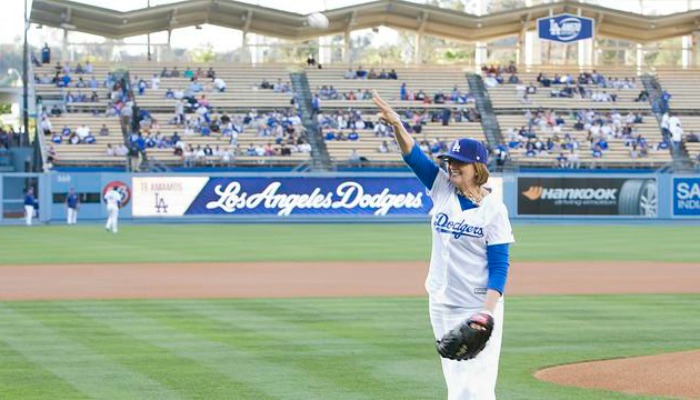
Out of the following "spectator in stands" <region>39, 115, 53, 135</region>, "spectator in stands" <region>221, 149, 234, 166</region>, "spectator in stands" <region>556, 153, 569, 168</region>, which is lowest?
"spectator in stands" <region>556, 153, 569, 168</region>

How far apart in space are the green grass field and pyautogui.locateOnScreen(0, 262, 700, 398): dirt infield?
135 cm

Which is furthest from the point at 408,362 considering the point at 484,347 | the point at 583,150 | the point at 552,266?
the point at 583,150

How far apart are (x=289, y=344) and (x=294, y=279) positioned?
929 cm

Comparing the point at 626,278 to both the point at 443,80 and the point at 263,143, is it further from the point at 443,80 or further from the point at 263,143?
the point at 443,80

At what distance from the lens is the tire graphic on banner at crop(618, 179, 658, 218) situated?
49625 mm

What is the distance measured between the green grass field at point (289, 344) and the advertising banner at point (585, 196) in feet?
95.0

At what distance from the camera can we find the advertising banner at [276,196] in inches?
1834

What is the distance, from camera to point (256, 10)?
59062mm

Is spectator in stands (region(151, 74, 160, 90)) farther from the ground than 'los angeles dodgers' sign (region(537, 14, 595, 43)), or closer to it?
closer to it

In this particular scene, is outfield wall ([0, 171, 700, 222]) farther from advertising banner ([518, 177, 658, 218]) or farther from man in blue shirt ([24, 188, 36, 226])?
man in blue shirt ([24, 188, 36, 226])

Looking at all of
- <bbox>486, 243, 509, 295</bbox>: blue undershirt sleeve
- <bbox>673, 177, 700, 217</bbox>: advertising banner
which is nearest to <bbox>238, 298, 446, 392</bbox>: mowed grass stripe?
<bbox>486, 243, 509, 295</bbox>: blue undershirt sleeve

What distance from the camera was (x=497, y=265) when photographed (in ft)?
25.0

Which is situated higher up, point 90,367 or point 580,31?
point 580,31

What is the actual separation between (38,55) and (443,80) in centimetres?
1927
